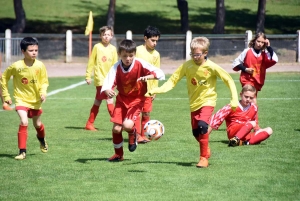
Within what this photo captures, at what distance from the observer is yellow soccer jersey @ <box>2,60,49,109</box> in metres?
11.3

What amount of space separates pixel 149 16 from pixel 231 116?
46.5m

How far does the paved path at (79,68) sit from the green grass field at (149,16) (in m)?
13.6

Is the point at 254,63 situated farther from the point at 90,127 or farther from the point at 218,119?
the point at 90,127

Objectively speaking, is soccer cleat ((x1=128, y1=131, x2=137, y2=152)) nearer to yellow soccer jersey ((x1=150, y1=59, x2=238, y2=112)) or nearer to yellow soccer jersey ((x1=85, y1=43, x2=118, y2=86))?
yellow soccer jersey ((x1=150, y1=59, x2=238, y2=112))

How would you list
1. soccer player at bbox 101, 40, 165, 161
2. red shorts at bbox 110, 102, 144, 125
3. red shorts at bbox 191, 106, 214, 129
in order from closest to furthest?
red shorts at bbox 191, 106, 214, 129, soccer player at bbox 101, 40, 165, 161, red shorts at bbox 110, 102, 144, 125

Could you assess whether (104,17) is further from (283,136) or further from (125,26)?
(283,136)

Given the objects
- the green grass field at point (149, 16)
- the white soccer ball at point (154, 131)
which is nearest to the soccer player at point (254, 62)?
the white soccer ball at point (154, 131)

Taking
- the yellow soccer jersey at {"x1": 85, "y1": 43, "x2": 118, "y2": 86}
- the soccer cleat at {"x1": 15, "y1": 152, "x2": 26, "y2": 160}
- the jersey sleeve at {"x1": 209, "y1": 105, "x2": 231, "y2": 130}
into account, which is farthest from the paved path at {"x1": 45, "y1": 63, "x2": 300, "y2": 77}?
the soccer cleat at {"x1": 15, "y1": 152, "x2": 26, "y2": 160}

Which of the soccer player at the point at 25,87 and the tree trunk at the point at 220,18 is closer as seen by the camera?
the soccer player at the point at 25,87

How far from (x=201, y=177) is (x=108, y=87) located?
78.9 inches

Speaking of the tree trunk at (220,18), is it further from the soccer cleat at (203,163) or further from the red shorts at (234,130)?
the soccer cleat at (203,163)

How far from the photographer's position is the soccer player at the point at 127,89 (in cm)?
1044

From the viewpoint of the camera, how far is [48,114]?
17938 millimetres

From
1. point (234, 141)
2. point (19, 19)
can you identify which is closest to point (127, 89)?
point (234, 141)
